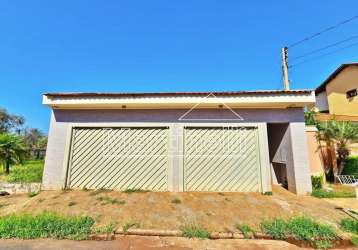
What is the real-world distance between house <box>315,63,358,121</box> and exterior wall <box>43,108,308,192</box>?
14578 mm

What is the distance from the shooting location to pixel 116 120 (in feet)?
26.0

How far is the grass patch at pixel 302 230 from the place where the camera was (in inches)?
167

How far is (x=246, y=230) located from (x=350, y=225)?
243 centimetres

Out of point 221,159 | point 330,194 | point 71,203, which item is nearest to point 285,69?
point 330,194

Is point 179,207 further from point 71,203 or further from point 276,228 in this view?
point 71,203

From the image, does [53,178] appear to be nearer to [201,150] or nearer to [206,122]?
[201,150]

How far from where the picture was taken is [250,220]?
5047 millimetres

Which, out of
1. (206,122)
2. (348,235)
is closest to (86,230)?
(206,122)

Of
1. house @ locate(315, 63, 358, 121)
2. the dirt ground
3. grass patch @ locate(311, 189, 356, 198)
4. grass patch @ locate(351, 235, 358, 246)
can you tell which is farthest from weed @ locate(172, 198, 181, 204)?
house @ locate(315, 63, 358, 121)

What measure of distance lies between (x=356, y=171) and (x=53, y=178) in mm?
13829

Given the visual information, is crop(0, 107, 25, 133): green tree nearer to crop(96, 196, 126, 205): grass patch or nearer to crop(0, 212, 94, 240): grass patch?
crop(96, 196, 126, 205): grass patch

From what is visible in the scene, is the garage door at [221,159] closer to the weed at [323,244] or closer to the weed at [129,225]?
the weed at [129,225]

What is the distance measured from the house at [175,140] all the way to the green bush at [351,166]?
516 centimetres

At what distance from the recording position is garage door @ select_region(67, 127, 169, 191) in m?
7.49
